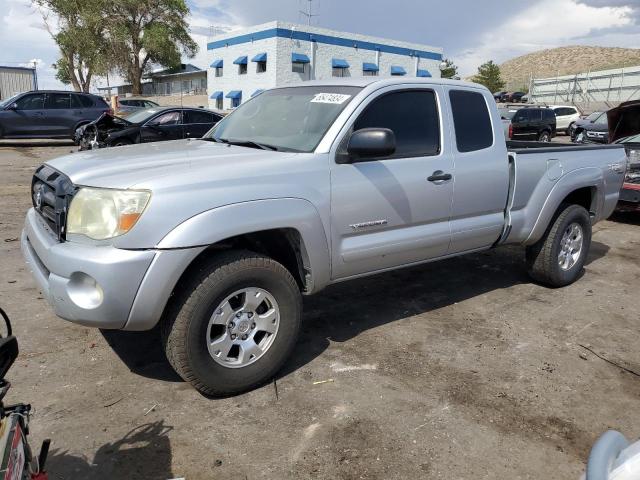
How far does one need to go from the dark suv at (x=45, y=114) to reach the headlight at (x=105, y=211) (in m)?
15.7

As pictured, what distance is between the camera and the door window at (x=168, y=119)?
12.7 m

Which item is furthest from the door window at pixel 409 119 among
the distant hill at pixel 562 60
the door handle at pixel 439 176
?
the distant hill at pixel 562 60

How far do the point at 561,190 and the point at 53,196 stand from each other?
4.18 metres

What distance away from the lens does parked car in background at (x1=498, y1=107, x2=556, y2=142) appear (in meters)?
20.7

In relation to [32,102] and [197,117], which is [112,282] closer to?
[197,117]

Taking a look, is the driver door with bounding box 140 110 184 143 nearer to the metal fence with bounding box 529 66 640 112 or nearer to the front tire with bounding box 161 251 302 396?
the front tire with bounding box 161 251 302 396

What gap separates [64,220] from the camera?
287 cm

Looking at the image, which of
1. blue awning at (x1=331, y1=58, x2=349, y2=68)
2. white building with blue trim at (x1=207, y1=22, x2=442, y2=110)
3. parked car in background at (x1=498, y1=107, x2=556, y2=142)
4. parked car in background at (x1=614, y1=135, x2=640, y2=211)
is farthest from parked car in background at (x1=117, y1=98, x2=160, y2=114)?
parked car in background at (x1=614, y1=135, x2=640, y2=211)

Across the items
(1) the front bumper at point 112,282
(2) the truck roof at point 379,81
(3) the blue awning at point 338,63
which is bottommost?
(1) the front bumper at point 112,282

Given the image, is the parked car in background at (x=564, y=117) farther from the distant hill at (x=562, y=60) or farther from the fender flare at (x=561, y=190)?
the distant hill at (x=562, y=60)

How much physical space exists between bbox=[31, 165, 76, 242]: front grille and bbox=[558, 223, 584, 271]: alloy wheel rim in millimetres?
4308

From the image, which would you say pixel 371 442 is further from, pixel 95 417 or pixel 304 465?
pixel 95 417

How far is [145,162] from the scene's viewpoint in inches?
124

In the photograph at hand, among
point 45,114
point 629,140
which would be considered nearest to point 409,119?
point 629,140
